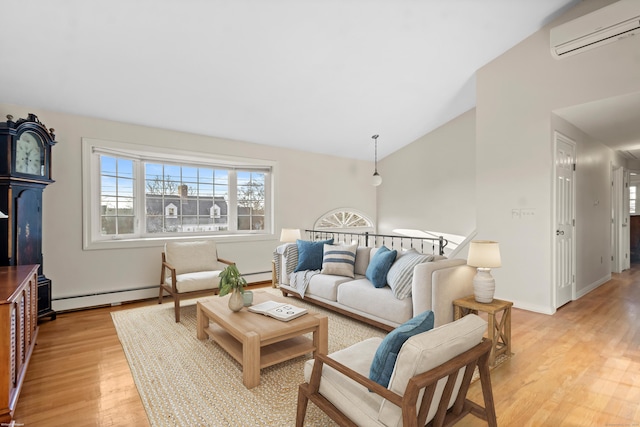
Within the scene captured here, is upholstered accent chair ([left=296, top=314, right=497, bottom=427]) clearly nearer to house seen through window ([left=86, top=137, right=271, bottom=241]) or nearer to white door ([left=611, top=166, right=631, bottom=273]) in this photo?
house seen through window ([left=86, top=137, right=271, bottom=241])

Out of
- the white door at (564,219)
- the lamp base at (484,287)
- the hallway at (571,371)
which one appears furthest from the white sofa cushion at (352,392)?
the white door at (564,219)

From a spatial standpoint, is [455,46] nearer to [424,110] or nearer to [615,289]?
[424,110]

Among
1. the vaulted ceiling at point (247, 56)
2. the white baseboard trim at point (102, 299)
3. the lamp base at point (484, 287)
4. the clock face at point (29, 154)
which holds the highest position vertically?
the vaulted ceiling at point (247, 56)

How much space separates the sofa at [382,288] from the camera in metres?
2.79

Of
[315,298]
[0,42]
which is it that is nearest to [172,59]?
[0,42]

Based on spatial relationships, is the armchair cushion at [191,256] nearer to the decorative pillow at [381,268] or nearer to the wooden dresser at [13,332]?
the wooden dresser at [13,332]

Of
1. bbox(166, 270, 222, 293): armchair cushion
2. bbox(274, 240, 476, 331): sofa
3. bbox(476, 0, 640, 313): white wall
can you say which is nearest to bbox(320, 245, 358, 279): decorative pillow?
bbox(274, 240, 476, 331): sofa

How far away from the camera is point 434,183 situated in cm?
641

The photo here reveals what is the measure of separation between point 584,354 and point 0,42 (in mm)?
5760

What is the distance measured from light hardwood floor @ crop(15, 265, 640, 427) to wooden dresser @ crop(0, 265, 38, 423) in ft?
0.54

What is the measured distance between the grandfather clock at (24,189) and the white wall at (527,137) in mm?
5328

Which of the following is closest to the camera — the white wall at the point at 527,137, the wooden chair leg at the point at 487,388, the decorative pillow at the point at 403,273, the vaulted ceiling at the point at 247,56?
the wooden chair leg at the point at 487,388

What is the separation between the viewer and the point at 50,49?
2949 millimetres

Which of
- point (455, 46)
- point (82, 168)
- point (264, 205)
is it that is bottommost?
point (264, 205)
